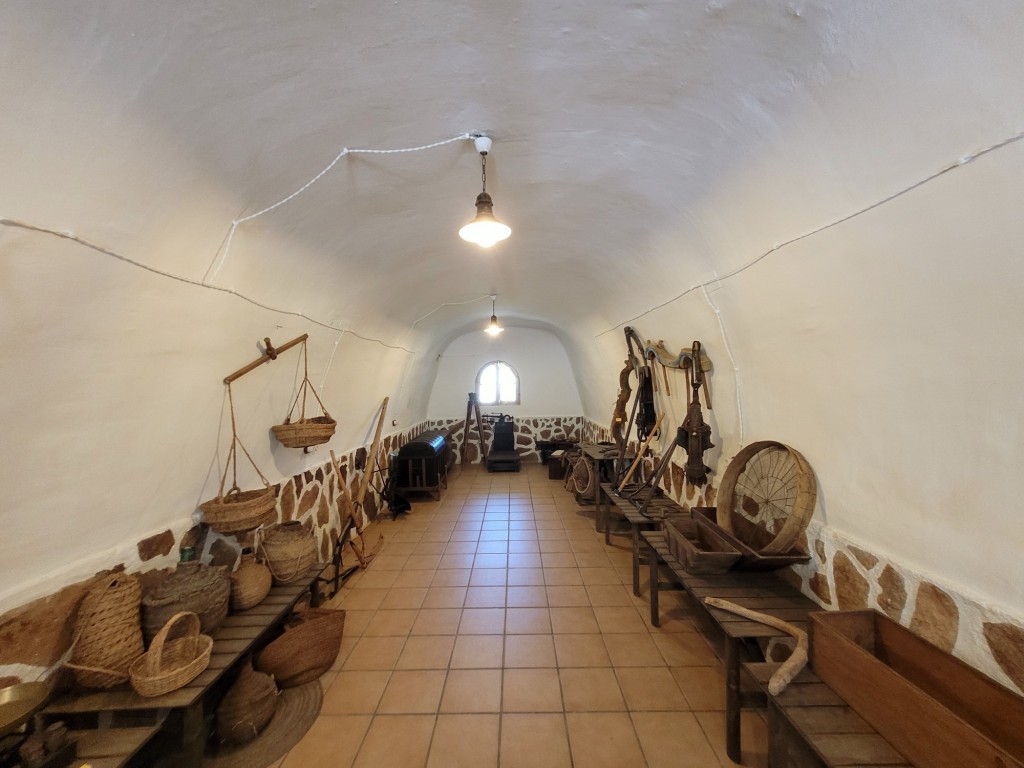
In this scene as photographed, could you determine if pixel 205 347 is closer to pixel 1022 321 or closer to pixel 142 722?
pixel 142 722

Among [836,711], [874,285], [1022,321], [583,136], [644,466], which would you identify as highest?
[583,136]

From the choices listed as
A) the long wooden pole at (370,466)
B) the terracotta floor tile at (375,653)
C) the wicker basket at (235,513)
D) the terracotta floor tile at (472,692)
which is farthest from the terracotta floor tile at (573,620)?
the long wooden pole at (370,466)

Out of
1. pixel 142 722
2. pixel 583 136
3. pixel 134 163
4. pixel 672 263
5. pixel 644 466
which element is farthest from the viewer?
pixel 644 466

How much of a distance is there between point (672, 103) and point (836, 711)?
6.69 feet

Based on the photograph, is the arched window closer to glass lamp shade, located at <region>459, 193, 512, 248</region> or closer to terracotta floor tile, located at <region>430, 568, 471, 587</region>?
terracotta floor tile, located at <region>430, 568, 471, 587</region>

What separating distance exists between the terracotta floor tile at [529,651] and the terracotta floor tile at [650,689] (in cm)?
40

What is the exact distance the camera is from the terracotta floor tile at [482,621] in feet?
9.09

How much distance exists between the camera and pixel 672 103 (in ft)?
4.81

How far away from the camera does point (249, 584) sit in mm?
2227

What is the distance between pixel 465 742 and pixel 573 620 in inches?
44.3

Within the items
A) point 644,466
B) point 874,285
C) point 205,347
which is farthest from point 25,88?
point 644,466

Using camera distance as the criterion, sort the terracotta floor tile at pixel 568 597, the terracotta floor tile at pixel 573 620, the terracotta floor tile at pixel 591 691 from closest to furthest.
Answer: the terracotta floor tile at pixel 591 691
the terracotta floor tile at pixel 573 620
the terracotta floor tile at pixel 568 597

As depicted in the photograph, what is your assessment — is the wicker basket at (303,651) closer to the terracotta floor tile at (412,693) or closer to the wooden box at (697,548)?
the terracotta floor tile at (412,693)

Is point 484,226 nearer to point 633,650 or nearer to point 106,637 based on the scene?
point 106,637
